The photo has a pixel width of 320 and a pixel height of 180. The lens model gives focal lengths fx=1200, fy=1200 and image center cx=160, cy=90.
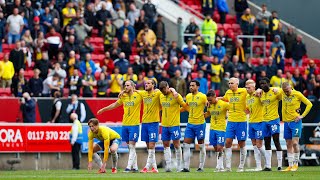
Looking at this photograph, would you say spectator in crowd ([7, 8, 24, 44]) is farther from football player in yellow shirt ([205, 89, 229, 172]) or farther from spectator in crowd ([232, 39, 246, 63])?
football player in yellow shirt ([205, 89, 229, 172])

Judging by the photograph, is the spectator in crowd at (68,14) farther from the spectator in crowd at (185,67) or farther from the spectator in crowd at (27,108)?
the spectator in crowd at (27,108)

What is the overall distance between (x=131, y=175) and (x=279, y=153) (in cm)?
529

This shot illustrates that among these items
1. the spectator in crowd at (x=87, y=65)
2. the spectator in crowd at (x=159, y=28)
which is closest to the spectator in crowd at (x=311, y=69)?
the spectator in crowd at (x=159, y=28)

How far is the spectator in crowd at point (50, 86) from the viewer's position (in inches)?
1736

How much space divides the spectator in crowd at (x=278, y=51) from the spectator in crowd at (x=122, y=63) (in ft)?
25.3

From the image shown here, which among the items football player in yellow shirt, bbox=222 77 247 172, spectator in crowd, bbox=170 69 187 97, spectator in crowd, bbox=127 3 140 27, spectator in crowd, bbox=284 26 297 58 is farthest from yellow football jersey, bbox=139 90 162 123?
spectator in crowd, bbox=284 26 297 58

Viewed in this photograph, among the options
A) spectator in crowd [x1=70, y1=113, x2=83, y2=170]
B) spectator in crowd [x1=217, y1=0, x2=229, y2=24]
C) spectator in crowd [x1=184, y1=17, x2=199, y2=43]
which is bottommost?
spectator in crowd [x1=70, y1=113, x2=83, y2=170]

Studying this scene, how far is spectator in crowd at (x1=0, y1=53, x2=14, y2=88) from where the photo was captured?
43688 millimetres

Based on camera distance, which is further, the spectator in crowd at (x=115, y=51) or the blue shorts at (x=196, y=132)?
the spectator in crowd at (x=115, y=51)

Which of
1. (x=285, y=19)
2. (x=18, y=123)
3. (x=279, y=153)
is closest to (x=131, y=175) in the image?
(x=279, y=153)

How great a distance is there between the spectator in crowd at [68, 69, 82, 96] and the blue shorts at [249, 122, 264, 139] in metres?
10.7

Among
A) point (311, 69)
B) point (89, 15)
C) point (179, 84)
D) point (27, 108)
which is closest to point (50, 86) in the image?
point (27, 108)

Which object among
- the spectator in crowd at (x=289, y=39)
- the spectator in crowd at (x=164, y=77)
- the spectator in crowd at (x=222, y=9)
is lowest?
the spectator in crowd at (x=164, y=77)

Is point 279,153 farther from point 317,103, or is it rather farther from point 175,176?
point 317,103
